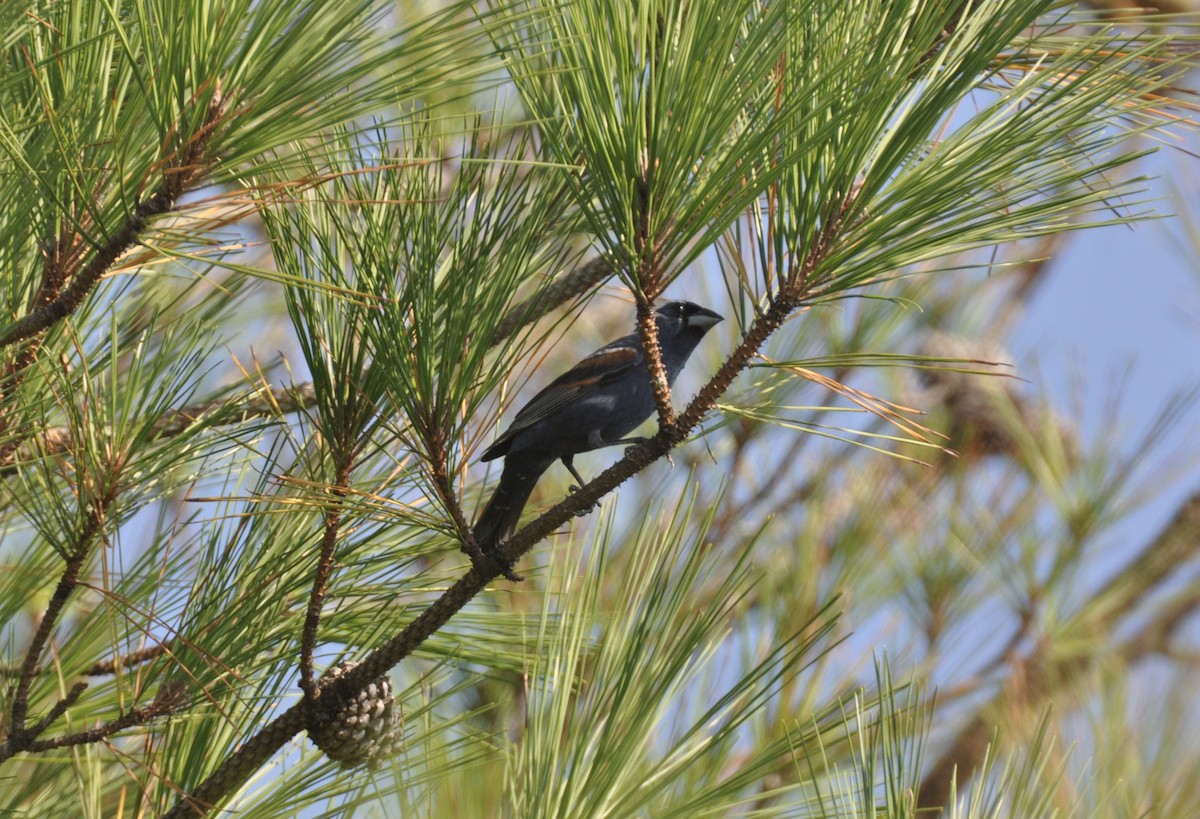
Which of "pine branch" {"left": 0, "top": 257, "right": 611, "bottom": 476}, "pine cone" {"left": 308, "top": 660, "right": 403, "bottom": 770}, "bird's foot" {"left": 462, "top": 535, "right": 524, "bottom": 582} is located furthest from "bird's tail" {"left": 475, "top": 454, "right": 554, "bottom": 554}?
"bird's foot" {"left": 462, "top": 535, "right": 524, "bottom": 582}

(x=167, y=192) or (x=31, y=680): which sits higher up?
(x=167, y=192)

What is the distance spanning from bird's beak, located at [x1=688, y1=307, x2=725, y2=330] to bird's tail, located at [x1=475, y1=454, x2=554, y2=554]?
0.75 meters

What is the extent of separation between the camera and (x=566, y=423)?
3172 mm

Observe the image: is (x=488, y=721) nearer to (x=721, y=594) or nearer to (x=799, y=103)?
(x=721, y=594)

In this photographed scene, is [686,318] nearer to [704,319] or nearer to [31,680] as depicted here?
[704,319]

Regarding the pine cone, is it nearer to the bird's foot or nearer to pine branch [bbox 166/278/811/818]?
pine branch [bbox 166/278/811/818]

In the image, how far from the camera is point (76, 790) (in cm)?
230

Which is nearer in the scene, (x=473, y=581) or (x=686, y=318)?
(x=473, y=581)

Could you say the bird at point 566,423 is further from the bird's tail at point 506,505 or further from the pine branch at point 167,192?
the pine branch at point 167,192

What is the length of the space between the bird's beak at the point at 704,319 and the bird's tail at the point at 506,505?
2.45ft

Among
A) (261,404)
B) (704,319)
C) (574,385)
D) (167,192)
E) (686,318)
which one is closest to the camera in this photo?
(167,192)

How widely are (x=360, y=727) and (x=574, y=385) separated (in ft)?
4.29

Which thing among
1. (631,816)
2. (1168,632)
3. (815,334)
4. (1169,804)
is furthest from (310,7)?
(1168,632)

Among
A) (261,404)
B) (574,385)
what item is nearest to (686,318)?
(574,385)
